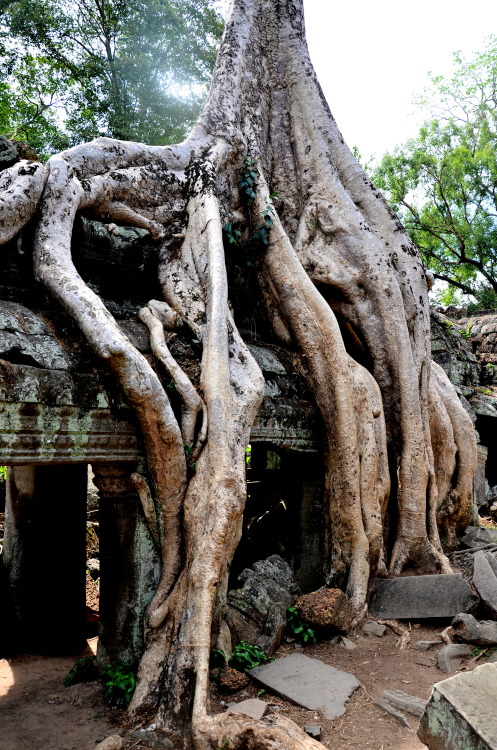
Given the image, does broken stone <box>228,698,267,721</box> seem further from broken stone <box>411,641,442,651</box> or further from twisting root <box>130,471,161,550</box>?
broken stone <box>411,641,442,651</box>

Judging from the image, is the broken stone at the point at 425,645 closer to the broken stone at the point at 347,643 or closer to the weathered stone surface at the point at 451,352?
the broken stone at the point at 347,643

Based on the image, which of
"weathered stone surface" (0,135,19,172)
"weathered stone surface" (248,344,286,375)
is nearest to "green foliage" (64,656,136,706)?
"weathered stone surface" (248,344,286,375)

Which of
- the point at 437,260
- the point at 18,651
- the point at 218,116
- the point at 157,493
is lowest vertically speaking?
the point at 18,651

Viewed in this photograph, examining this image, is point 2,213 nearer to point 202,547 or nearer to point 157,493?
point 157,493

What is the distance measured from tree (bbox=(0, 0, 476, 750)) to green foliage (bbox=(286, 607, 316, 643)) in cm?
40

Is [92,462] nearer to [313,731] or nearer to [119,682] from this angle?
[119,682]

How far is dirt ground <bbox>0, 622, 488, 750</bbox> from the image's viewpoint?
2.72 m

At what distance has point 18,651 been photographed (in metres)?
4.38

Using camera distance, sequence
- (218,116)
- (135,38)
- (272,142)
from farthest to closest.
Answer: (135,38) < (272,142) < (218,116)

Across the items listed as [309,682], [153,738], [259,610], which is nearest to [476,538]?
[259,610]

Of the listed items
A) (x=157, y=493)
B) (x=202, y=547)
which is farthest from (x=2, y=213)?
(x=202, y=547)

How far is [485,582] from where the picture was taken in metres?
3.88

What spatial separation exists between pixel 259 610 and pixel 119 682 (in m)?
0.95

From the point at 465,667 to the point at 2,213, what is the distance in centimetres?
365
